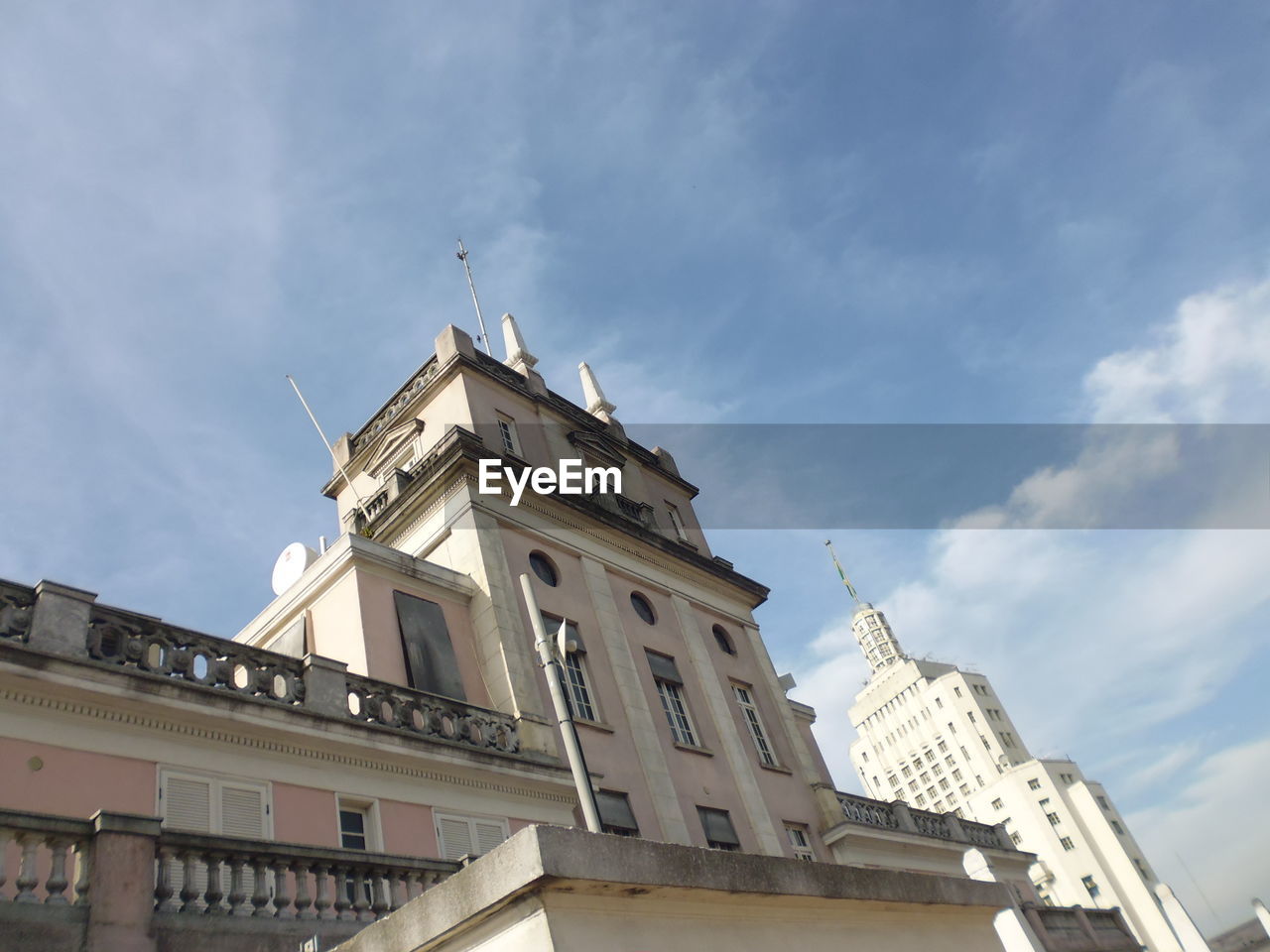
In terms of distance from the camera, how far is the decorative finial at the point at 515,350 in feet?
102

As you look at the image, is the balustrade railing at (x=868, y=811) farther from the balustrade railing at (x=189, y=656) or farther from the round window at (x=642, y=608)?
the balustrade railing at (x=189, y=656)

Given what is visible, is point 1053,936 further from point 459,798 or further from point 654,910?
point 654,910

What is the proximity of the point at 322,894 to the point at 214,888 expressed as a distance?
1213 mm

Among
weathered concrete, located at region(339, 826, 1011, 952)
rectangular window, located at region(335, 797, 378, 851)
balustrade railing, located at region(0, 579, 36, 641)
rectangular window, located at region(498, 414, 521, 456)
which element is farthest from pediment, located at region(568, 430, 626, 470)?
weathered concrete, located at region(339, 826, 1011, 952)

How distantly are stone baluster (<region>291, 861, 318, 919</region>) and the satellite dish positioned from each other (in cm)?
1197

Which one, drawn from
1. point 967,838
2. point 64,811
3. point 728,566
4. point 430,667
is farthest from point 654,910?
point 967,838

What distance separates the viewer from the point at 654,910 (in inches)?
230

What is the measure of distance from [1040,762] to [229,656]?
11838 cm

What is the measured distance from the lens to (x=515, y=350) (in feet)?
103

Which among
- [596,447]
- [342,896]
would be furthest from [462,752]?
[596,447]

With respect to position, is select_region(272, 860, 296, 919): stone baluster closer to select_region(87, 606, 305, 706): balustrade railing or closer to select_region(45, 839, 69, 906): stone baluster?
select_region(45, 839, 69, 906): stone baluster

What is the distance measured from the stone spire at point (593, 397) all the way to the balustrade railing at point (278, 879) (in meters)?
23.1

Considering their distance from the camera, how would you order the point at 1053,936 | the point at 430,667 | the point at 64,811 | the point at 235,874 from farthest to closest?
the point at 1053,936
the point at 430,667
the point at 64,811
the point at 235,874

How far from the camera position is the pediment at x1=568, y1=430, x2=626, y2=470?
2931cm
